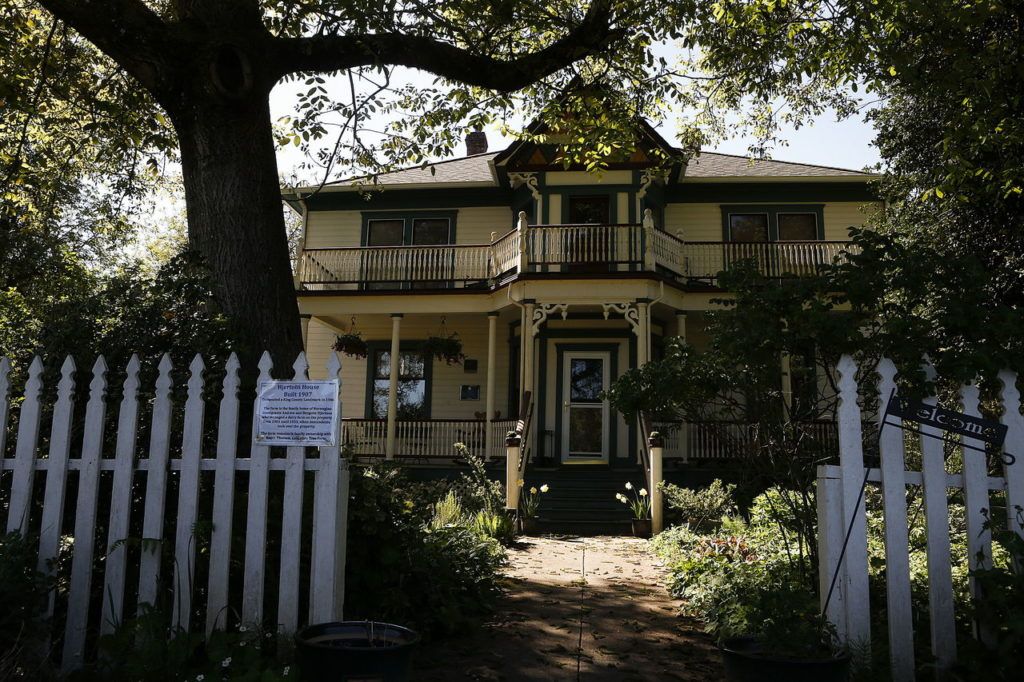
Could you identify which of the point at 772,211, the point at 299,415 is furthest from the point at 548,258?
the point at 299,415

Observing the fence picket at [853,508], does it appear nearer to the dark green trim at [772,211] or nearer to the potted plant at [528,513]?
the potted plant at [528,513]

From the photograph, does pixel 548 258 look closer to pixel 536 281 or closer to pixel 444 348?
pixel 536 281

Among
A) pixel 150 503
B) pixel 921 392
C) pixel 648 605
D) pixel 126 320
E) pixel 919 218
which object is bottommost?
pixel 648 605

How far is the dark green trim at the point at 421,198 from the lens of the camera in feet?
59.5

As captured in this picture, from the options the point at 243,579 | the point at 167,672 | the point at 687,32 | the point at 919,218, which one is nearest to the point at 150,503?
the point at 243,579

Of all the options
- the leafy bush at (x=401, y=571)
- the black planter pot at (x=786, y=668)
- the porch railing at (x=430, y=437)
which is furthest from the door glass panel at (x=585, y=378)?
the black planter pot at (x=786, y=668)

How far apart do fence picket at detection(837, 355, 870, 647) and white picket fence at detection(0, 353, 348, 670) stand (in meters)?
2.67

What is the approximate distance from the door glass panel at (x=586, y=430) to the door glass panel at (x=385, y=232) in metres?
5.96

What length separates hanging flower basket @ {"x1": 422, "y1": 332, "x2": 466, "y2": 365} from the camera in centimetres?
1666

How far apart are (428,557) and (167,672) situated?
2.17 meters

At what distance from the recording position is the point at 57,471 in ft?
14.3

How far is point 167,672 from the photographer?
144 inches

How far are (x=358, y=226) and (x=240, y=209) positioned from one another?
12.6 metres

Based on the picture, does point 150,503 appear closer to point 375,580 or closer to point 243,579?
point 243,579
